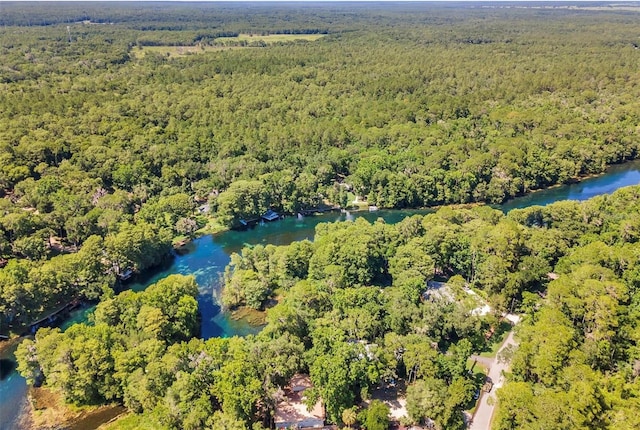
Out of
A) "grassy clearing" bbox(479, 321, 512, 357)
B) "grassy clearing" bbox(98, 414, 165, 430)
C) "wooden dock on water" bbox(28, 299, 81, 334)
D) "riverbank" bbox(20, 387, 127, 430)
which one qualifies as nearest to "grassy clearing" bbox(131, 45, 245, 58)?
"wooden dock on water" bbox(28, 299, 81, 334)

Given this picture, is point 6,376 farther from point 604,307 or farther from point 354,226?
point 604,307

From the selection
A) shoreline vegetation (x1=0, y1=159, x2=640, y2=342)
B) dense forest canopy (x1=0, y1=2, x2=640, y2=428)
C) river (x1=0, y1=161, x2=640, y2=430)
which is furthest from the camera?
shoreline vegetation (x1=0, y1=159, x2=640, y2=342)

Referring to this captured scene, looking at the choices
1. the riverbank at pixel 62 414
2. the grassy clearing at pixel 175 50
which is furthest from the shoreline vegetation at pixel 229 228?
the grassy clearing at pixel 175 50

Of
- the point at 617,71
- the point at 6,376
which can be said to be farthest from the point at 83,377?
the point at 617,71

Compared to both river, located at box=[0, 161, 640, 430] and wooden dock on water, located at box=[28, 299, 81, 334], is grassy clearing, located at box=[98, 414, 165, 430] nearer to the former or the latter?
river, located at box=[0, 161, 640, 430]

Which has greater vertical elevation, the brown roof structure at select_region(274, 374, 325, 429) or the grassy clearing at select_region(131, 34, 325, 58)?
the grassy clearing at select_region(131, 34, 325, 58)
